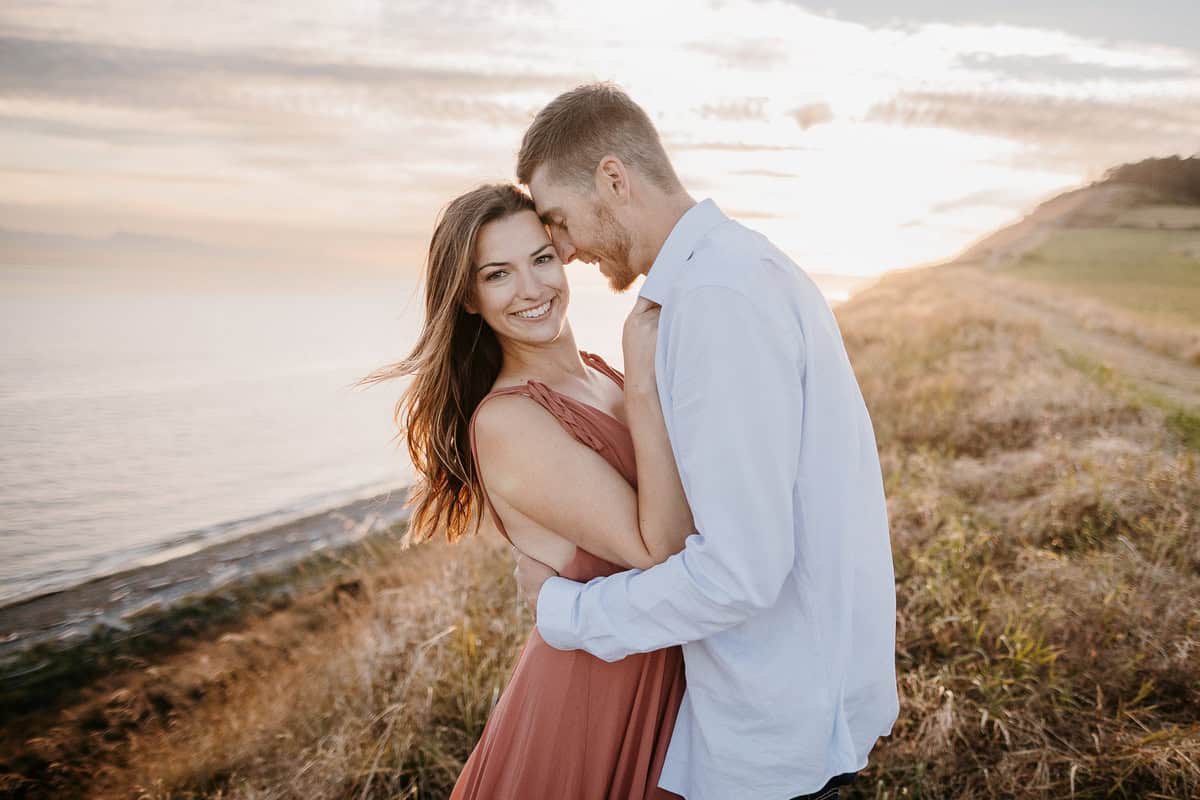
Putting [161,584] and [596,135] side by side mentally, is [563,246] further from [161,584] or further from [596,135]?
[161,584]

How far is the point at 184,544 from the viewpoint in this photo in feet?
30.4

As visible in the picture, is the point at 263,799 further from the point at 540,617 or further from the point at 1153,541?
the point at 1153,541

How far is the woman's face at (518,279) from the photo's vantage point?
237cm

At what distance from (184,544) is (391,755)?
718cm

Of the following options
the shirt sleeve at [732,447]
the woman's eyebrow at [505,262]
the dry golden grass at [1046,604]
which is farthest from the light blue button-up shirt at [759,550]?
the dry golden grass at [1046,604]

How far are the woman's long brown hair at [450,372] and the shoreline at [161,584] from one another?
12.9 ft

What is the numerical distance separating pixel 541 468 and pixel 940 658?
287 centimetres

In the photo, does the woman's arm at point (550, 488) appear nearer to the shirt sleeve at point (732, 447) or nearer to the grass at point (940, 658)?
the shirt sleeve at point (732, 447)

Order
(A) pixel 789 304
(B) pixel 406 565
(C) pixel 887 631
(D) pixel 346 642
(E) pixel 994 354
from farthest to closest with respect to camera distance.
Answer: (E) pixel 994 354 → (B) pixel 406 565 → (D) pixel 346 642 → (C) pixel 887 631 → (A) pixel 789 304

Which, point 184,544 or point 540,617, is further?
point 184,544

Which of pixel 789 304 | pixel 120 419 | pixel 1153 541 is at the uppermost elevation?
pixel 789 304

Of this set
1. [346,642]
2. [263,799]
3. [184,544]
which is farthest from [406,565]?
[263,799]

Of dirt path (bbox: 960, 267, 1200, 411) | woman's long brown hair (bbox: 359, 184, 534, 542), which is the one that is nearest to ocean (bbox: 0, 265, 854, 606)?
woman's long brown hair (bbox: 359, 184, 534, 542)

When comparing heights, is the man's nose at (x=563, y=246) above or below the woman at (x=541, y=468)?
above
